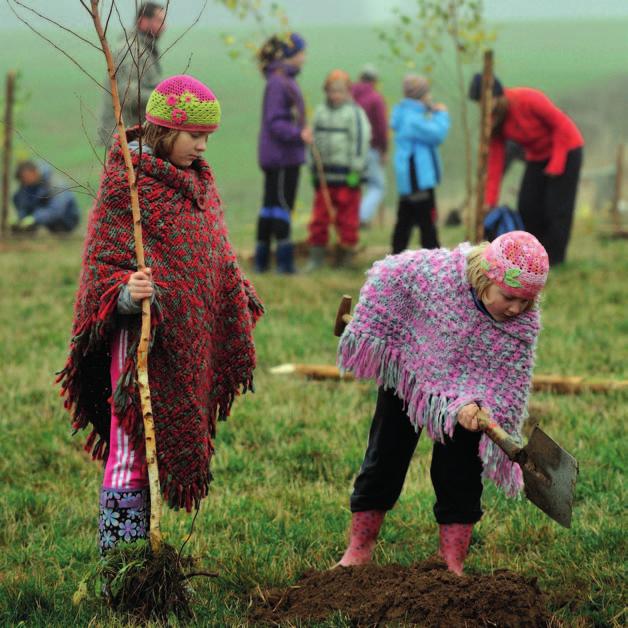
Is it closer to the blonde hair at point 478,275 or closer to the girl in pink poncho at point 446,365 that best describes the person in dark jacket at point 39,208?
the girl in pink poncho at point 446,365

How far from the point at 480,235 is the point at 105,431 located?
559 centimetres

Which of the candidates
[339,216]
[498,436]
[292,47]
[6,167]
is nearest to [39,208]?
[6,167]

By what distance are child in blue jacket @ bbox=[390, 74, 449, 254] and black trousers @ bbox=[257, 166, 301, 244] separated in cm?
108

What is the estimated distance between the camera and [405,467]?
421cm

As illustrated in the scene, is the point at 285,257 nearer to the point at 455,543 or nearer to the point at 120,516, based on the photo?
the point at 455,543

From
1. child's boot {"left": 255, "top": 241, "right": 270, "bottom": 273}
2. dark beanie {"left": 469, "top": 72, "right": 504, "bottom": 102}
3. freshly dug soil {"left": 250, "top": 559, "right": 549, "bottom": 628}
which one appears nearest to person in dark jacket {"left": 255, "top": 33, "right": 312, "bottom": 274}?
child's boot {"left": 255, "top": 241, "right": 270, "bottom": 273}

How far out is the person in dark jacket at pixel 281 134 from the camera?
35.1 feet

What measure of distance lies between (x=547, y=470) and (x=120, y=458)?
4.76 feet

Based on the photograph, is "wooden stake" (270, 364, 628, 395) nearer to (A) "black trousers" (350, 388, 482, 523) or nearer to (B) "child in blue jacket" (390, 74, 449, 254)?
(A) "black trousers" (350, 388, 482, 523)

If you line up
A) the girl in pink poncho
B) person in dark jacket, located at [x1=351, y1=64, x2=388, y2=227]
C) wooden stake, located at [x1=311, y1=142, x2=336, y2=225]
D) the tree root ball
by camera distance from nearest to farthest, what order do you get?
the tree root ball
the girl in pink poncho
wooden stake, located at [x1=311, y1=142, x2=336, y2=225]
person in dark jacket, located at [x1=351, y1=64, x2=388, y2=227]

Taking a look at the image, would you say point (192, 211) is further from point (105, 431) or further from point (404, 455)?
point (404, 455)

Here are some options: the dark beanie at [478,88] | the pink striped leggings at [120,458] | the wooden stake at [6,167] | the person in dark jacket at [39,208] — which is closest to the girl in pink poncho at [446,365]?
the pink striped leggings at [120,458]

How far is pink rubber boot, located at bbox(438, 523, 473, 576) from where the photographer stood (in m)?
4.09

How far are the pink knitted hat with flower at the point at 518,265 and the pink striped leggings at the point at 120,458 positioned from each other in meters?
1.28
